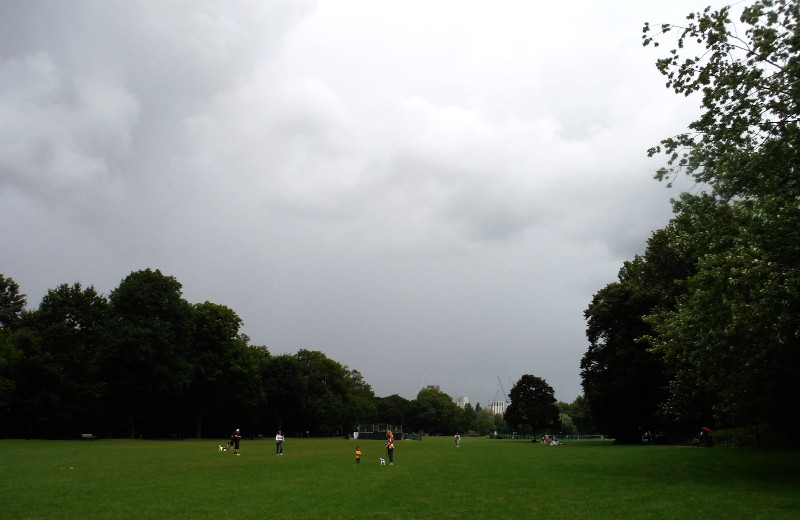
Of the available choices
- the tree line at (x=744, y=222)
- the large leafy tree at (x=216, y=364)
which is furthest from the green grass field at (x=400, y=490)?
the large leafy tree at (x=216, y=364)

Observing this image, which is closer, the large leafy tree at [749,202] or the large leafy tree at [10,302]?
the large leafy tree at [749,202]

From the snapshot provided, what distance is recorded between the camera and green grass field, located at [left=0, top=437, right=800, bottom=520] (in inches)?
590

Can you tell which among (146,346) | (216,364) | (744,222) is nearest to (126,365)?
(146,346)

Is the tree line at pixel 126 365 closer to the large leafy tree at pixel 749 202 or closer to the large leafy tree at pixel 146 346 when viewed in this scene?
the large leafy tree at pixel 146 346

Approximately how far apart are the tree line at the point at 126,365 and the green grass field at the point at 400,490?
112 ft

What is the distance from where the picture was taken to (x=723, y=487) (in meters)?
19.5

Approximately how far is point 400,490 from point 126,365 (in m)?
54.3

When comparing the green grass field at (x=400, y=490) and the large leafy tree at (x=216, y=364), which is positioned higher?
the large leafy tree at (x=216, y=364)

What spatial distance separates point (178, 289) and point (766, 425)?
63.5 m

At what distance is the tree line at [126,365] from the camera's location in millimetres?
60344

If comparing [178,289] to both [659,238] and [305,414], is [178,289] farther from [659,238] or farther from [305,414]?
[659,238]

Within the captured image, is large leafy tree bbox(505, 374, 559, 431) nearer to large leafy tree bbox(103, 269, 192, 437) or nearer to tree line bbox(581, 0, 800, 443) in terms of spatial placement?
large leafy tree bbox(103, 269, 192, 437)

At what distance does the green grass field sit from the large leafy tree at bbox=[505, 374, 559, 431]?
6641 centimetres

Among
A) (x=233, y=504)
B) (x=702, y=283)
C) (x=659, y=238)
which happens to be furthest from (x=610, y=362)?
(x=233, y=504)
